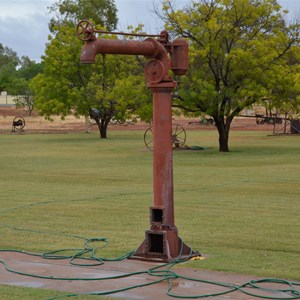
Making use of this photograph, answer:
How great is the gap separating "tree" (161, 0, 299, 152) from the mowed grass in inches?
224

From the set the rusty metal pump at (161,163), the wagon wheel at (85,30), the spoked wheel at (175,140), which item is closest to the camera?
the wagon wheel at (85,30)

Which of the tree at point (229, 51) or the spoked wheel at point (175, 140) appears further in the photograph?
the spoked wheel at point (175, 140)

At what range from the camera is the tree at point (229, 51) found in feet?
111

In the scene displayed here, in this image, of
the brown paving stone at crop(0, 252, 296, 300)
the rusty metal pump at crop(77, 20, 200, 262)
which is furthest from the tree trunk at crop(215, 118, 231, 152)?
the brown paving stone at crop(0, 252, 296, 300)

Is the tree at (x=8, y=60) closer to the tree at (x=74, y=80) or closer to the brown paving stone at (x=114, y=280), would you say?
the tree at (x=74, y=80)

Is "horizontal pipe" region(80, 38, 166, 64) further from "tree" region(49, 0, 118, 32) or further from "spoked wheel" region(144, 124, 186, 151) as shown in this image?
"tree" region(49, 0, 118, 32)

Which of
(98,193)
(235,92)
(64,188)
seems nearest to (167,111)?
(98,193)

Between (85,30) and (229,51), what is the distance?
2708 cm

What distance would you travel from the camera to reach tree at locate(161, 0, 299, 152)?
1337 inches

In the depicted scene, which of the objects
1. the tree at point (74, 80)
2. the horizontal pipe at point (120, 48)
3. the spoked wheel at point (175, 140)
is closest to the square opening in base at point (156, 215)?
the horizontal pipe at point (120, 48)

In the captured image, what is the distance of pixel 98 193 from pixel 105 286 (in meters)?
9.62

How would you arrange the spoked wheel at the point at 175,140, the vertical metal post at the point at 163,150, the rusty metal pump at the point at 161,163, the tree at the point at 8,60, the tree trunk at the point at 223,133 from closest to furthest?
the rusty metal pump at the point at 161,163
the vertical metal post at the point at 163,150
the tree trunk at the point at 223,133
the spoked wheel at the point at 175,140
the tree at the point at 8,60

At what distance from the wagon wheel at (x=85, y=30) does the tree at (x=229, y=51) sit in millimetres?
25142

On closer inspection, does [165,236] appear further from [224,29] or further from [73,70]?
[73,70]
